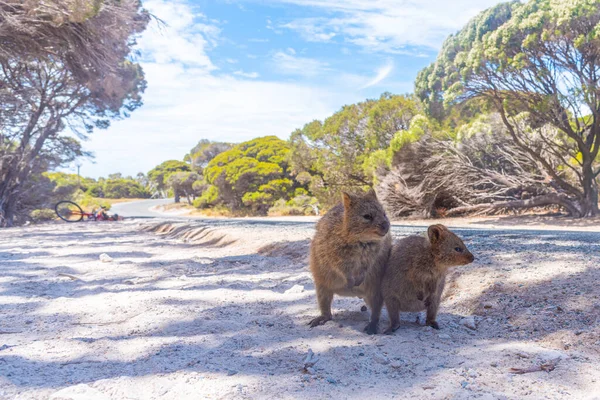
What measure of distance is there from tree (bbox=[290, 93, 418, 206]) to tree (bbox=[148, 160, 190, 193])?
41151mm

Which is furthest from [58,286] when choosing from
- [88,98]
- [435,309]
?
[88,98]

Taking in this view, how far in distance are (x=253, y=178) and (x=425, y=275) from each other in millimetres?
30755

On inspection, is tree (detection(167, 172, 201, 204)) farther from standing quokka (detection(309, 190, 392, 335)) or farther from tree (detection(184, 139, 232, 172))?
standing quokka (detection(309, 190, 392, 335))

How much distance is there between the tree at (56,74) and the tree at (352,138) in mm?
11582

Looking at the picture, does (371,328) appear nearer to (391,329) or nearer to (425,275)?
(391,329)

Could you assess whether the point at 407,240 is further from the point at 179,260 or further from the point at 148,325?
the point at 179,260

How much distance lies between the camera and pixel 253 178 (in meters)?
34.1

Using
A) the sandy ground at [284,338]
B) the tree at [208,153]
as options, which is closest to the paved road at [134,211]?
the tree at [208,153]

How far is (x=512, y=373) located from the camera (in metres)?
2.62

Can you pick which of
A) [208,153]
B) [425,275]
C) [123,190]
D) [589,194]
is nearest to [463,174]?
[589,194]

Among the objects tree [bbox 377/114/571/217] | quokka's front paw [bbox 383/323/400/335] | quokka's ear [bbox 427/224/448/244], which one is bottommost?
quokka's front paw [bbox 383/323/400/335]

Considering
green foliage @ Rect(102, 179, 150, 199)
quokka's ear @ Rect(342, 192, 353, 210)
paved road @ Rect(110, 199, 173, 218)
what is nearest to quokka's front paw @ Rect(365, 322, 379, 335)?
quokka's ear @ Rect(342, 192, 353, 210)

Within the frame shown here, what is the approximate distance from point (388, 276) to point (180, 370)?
193 cm

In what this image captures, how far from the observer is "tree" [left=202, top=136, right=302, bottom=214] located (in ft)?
108
